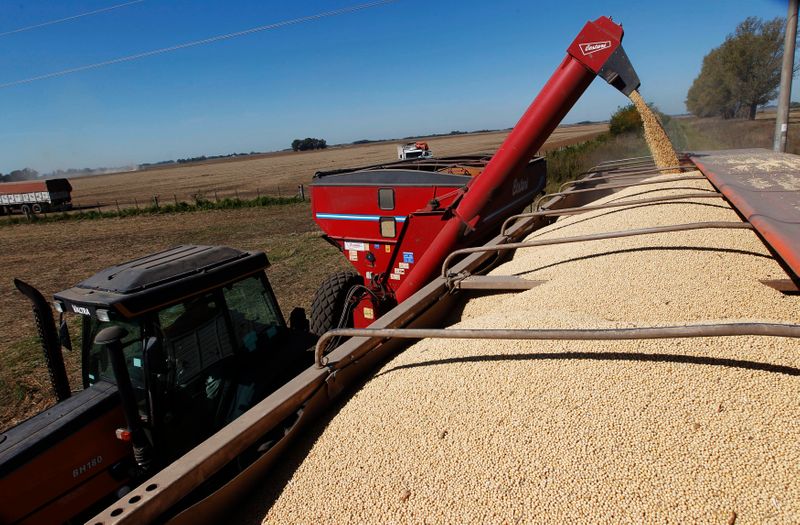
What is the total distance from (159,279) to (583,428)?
244 cm

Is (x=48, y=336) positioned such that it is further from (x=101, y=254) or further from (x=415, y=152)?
(x=415, y=152)

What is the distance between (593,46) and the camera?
3742 millimetres

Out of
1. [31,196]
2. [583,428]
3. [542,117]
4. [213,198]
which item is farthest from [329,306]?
[31,196]

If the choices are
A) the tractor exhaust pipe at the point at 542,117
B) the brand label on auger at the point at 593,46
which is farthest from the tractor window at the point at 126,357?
the brand label on auger at the point at 593,46

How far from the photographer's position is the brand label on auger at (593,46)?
371 centimetres

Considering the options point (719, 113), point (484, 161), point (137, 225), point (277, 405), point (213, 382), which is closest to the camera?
point (277, 405)

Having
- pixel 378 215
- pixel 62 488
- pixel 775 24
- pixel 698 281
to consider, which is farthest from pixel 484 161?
pixel 775 24

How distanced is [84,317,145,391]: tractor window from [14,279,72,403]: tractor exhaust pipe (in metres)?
0.17

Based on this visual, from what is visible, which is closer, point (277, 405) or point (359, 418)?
point (277, 405)

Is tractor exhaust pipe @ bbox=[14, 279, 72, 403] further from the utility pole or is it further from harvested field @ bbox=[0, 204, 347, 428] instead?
the utility pole

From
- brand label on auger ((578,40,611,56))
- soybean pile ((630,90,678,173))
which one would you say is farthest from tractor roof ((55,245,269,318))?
soybean pile ((630,90,678,173))

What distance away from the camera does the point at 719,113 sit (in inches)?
1642

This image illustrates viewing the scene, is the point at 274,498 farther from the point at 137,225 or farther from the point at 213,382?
the point at 137,225

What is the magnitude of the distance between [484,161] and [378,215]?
207 centimetres
